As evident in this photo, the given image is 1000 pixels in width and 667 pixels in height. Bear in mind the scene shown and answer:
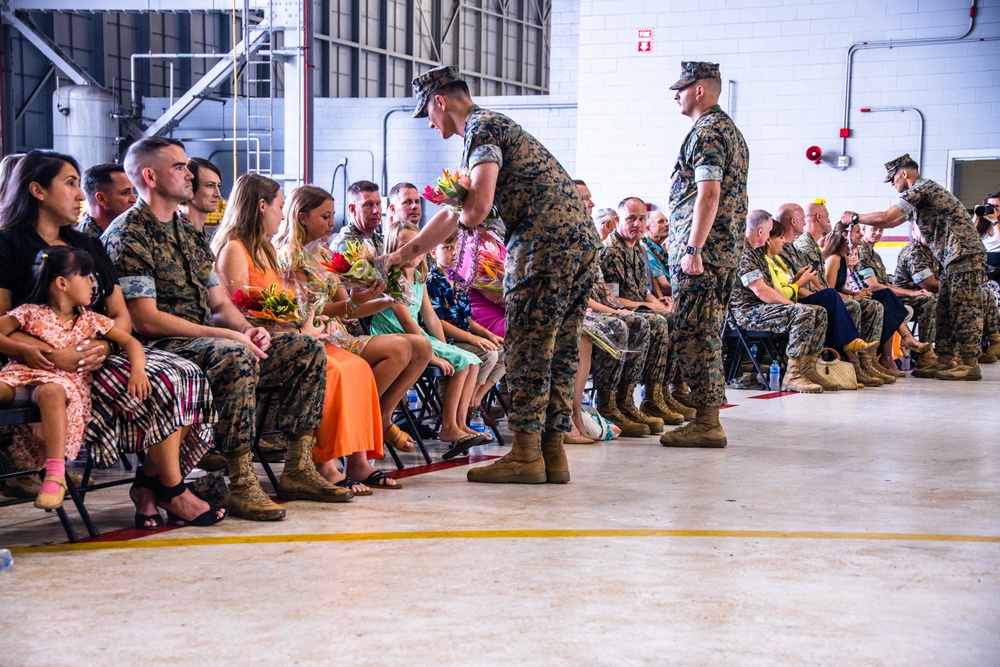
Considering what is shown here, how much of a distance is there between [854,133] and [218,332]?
964 centimetres

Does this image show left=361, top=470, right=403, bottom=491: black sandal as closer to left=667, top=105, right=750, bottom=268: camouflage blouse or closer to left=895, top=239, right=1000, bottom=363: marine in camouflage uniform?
left=667, top=105, right=750, bottom=268: camouflage blouse

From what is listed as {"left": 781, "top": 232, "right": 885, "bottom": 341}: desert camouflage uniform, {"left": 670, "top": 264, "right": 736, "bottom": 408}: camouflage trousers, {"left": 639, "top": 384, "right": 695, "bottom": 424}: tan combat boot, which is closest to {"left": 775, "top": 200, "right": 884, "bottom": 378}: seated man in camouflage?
{"left": 781, "top": 232, "right": 885, "bottom": 341}: desert camouflage uniform

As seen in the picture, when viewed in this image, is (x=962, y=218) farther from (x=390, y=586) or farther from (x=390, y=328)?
(x=390, y=586)

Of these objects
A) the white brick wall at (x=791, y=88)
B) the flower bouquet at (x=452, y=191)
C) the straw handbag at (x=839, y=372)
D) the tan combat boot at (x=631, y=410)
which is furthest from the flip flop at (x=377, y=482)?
the white brick wall at (x=791, y=88)

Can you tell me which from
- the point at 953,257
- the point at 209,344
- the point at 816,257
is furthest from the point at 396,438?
the point at 953,257

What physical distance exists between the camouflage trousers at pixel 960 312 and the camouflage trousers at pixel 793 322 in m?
1.63

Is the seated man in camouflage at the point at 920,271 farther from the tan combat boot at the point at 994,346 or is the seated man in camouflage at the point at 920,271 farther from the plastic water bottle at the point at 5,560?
the plastic water bottle at the point at 5,560

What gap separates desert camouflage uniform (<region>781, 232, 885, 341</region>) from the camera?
899 cm

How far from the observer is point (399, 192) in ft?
20.8

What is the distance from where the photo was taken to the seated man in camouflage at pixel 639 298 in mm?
6488

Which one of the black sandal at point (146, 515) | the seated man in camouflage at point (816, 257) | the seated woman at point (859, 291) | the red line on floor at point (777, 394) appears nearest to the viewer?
the black sandal at point (146, 515)

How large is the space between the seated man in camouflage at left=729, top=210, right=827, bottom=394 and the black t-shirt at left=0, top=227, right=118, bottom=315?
547 cm

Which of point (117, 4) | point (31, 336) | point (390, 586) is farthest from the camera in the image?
point (117, 4)

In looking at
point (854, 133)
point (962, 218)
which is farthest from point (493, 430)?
point (854, 133)
